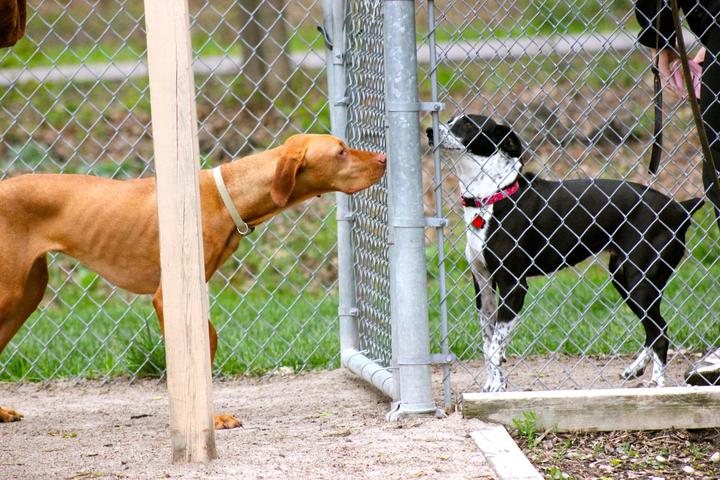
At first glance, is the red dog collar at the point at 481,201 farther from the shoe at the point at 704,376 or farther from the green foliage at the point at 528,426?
the shoe at the point at 704,376

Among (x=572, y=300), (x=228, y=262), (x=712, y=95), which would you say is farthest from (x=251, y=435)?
(x=228, y=262)

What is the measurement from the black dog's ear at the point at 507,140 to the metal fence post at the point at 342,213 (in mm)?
820

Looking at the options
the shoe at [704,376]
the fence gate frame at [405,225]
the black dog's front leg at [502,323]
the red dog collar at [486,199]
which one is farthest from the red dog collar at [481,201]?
the shoe at [704,376]

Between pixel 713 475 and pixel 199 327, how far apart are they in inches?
74.7

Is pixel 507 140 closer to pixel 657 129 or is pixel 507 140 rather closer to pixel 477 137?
pixel 477 137

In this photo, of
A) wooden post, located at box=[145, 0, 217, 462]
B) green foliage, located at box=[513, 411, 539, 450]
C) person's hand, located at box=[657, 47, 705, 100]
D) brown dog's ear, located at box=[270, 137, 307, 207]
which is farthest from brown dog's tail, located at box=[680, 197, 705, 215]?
wooden post, located at box=[145, 0, 217, 462]

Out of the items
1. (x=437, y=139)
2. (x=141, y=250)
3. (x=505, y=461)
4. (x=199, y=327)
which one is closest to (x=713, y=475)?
(x=505, y=461)

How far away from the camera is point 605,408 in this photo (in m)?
3.69

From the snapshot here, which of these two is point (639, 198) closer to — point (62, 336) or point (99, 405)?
point (99, 405)

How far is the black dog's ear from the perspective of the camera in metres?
4.38

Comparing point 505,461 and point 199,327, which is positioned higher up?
point 199,327

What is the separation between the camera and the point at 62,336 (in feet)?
19.0

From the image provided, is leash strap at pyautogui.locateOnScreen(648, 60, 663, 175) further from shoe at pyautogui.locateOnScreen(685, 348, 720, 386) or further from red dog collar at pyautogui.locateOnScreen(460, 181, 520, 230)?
shoe at pyautogui.locateOnScreen(685, 348, 720, 386)

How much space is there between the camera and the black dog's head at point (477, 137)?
14.4 ft
